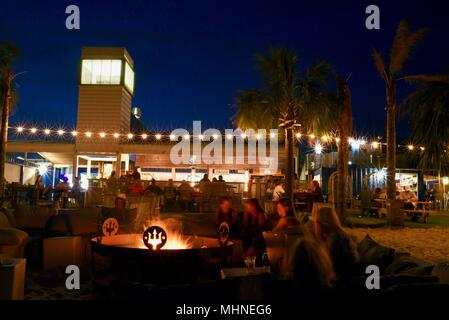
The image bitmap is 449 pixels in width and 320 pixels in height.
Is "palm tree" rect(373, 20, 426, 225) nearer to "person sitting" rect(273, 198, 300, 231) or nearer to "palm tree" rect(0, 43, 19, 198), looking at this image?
"person sitting" rect(273, 198, 300, 231)

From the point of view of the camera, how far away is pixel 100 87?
72.1 feet

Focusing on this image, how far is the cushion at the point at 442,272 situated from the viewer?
2741mm

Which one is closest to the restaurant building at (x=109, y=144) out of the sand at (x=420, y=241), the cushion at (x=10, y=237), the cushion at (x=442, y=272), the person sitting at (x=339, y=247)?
the sand at (x=420, y=241)

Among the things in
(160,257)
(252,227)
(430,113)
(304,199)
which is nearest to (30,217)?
(252,227)

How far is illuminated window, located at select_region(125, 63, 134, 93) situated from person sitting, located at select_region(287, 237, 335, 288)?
21026 millimetres

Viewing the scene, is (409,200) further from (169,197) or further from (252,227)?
(252,227)

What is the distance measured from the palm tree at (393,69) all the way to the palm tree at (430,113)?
0.57 metres

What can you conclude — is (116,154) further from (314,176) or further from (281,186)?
(314,176)

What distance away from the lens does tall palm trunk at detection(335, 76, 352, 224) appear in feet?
39.5

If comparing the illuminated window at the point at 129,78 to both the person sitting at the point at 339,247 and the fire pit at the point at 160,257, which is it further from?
the person sitting at the point at 339,247

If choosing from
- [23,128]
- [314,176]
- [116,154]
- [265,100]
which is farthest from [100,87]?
[314,176]

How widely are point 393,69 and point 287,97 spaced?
3.12 metres

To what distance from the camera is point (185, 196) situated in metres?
16.0
